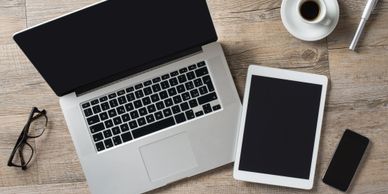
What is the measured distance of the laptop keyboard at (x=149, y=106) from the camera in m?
0.98

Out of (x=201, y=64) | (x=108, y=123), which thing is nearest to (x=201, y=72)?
(x=201, y=64)

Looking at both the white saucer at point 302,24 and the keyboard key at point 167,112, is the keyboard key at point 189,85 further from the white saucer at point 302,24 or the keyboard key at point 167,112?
the white saucer at point 302,24

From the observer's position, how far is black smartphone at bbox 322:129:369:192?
0.97 m

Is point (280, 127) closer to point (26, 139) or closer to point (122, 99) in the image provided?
point (122, 99)

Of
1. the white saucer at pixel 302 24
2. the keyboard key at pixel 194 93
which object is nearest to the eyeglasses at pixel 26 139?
the keyboard key at pixel 194 93

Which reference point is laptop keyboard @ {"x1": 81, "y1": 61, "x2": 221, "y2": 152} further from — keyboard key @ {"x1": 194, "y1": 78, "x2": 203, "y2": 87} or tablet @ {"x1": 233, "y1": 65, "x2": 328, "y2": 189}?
tablet @ {"x1": 233, "y1": 65, "x2": 328, "y2": 189}

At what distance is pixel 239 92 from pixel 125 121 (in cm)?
24

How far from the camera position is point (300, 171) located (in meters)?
0.97

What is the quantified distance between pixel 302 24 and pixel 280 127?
215 millimetres

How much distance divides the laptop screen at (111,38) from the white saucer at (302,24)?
0.52 ft

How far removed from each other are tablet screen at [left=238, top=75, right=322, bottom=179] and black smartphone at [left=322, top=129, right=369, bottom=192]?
0.16ft

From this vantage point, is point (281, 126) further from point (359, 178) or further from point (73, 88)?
point (73, 88)

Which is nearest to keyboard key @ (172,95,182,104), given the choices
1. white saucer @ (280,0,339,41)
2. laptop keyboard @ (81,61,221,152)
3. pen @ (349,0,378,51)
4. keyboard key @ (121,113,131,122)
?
laptop keyboard @ (81,61,221,152)

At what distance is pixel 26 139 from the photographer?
1037 millimetres
